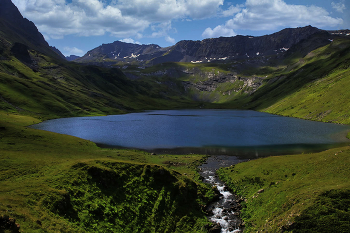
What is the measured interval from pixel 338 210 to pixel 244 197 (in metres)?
14.4

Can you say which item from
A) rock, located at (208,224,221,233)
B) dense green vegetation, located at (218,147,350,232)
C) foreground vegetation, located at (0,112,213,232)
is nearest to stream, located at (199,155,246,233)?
rock, located at (208,224,221,233)

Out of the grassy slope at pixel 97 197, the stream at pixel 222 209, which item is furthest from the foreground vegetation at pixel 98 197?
the stream at pixel 222 209

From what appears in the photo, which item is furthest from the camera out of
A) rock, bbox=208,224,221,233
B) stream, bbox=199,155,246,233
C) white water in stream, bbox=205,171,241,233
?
white water in stream, bbox=205,171,241,233

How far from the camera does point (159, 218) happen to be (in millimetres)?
29734

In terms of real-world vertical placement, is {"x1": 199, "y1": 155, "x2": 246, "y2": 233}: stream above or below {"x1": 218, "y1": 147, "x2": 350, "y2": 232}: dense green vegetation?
below

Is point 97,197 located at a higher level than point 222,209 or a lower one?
higher

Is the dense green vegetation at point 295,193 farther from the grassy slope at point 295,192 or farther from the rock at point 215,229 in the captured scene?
the rock at point 215,229

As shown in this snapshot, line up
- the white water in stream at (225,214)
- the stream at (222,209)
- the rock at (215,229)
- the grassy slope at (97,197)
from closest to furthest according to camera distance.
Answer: the grassy slope at (97,197) < the rock at (215,229) < the stream at (222,209) < the white water in stream at (225,214)

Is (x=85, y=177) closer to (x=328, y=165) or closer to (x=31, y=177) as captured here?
(x=31, y=177)

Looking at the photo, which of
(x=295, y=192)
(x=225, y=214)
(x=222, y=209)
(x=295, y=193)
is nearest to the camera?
(x=295, y=193)

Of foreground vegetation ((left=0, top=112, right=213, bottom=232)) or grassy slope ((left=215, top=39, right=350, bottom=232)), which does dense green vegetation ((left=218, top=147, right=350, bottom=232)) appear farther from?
foreground vegetation ((left=0, top=112, right=213, bottom=232))

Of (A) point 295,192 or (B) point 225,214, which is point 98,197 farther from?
(A) point 295,192

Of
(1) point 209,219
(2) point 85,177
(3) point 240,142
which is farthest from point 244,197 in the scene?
(3) point 240,142

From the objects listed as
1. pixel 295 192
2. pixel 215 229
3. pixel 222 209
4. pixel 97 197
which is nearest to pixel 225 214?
pixel 222 209
